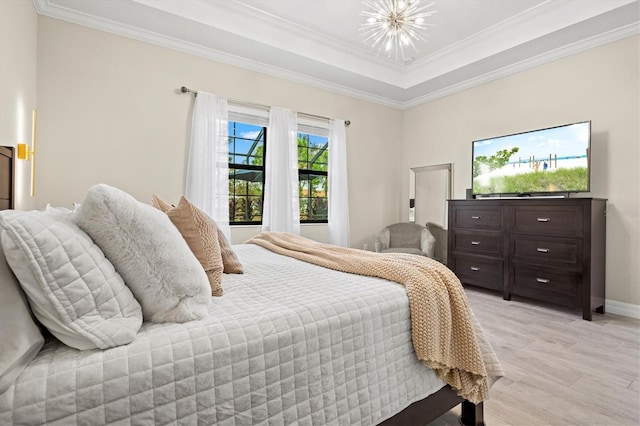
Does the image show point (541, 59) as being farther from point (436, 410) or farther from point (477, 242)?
point (436, 410)

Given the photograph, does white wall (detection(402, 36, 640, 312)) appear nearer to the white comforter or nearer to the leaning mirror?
the leaning mirror

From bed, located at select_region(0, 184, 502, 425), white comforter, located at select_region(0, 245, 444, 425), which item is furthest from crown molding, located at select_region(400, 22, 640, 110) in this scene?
white comforter, located at select_region(0, 245, 444, 425)

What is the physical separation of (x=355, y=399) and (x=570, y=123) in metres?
3.74

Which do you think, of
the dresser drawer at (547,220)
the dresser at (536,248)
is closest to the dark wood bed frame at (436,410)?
the dresser at (536,248)

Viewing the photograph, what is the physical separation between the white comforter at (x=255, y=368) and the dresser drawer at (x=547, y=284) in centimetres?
248

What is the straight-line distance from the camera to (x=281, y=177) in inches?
159

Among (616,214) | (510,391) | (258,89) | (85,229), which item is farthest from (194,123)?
(616,214)

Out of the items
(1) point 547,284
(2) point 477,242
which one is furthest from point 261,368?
(2) point 477,242

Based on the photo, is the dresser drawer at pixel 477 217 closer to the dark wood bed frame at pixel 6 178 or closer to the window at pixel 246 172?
the window at pixel 246 172

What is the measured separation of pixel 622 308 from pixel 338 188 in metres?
3.20

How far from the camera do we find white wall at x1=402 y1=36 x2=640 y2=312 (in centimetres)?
310

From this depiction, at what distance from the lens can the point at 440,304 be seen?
1372mm

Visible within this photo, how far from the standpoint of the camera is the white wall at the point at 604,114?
3098 millimetres

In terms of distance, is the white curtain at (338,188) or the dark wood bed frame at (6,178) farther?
the white curtain at (338,188)
